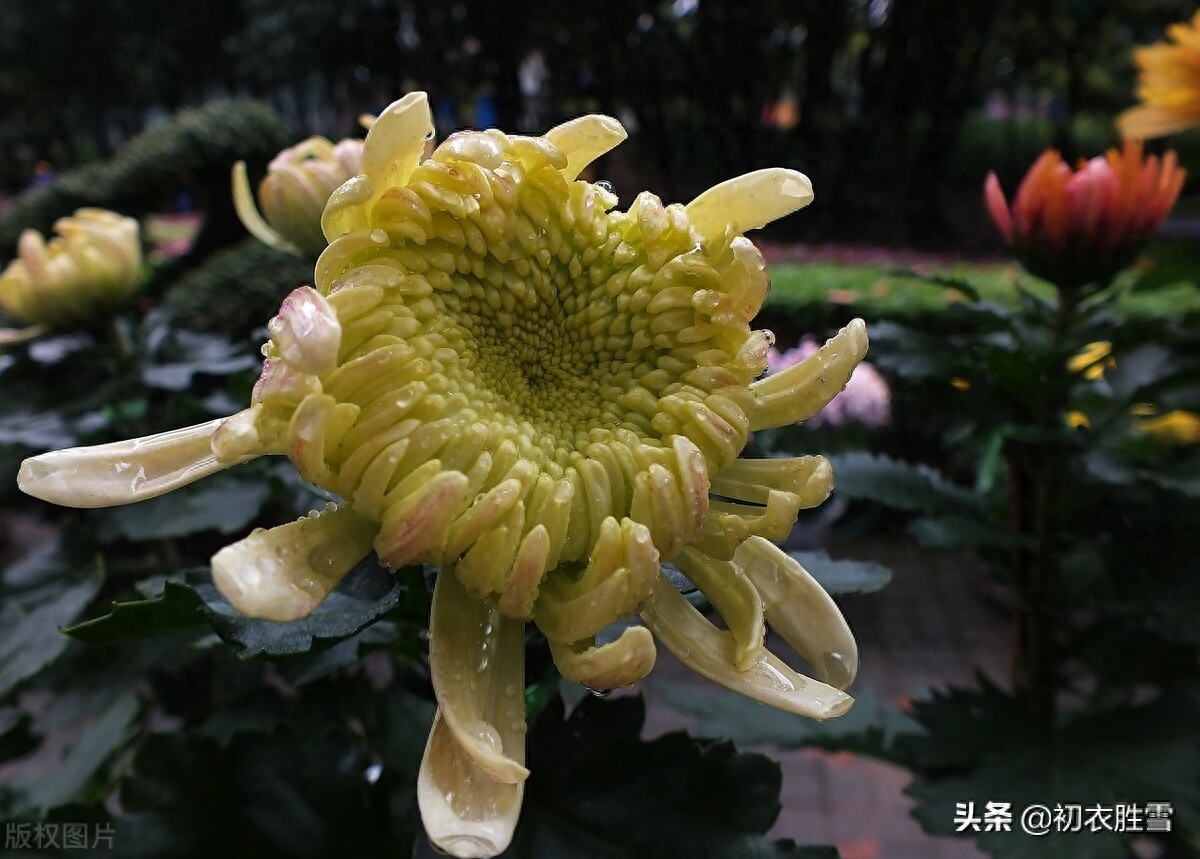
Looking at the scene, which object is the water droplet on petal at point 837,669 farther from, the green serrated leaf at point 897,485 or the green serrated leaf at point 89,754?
the green serrated leaf at point 89,754

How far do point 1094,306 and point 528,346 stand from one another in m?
0.78

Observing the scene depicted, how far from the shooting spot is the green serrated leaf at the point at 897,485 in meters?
1.04

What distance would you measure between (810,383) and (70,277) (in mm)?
958

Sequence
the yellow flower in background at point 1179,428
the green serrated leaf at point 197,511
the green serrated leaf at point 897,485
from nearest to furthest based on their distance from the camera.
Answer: the green serrated leaf at point 197,511
the green serrated leaf at point 897,485
the yellow flower in background at point 1179,428

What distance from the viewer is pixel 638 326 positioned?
53 centimetres

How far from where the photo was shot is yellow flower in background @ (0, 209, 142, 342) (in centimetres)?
105

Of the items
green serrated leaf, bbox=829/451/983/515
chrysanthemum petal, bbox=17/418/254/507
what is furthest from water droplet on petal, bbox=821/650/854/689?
green serrated leaf, bbox=829/451/983/515

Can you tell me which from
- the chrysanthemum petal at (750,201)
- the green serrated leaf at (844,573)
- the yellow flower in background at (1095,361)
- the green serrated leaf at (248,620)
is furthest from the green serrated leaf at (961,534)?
the green serrated leaf at (248,620)

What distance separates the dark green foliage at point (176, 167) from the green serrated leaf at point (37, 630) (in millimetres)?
1608

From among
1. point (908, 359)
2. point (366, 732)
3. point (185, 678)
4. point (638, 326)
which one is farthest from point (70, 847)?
point (908, 359)

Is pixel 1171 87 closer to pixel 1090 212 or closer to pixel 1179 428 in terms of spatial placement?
pixel 1179 428

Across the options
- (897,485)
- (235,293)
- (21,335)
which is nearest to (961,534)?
(897,485)

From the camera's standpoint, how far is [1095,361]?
3.15ft

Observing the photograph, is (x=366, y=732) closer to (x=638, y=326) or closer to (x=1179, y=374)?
(x=638, y=326)
